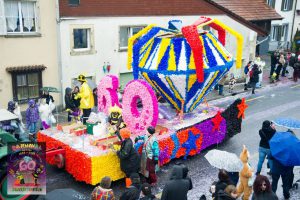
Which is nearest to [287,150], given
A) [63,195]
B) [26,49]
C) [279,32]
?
[63,195]

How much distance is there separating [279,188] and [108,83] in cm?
585

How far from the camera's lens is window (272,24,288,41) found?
1305 inches

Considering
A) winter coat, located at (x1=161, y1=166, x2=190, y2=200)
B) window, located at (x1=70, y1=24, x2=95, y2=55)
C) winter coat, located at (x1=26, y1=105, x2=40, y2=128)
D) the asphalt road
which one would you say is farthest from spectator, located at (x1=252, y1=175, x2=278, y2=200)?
window, located at (x1=70, y1=24, x2=95, y2=55)

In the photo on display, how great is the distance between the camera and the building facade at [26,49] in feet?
47.0

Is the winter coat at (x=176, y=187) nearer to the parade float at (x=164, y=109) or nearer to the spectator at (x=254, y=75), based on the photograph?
the parade float at (x=164, y=109)

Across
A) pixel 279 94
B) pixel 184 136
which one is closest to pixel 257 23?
pixel 279 94

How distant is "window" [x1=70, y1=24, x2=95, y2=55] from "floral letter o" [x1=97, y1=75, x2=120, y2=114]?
4976 mm

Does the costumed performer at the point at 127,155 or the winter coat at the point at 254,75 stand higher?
the winter coat at the point at 254,75

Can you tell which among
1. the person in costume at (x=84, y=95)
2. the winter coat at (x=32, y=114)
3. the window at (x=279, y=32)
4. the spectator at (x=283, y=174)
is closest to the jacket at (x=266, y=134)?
the spectator at (x=283, y=174)

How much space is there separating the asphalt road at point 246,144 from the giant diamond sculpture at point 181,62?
2008 mm

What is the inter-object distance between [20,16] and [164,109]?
700cm

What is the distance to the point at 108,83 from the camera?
1170 cm

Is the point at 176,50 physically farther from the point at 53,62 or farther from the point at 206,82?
the point at 53,62

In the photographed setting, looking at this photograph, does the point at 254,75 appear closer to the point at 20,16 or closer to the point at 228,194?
the point at 20,16
